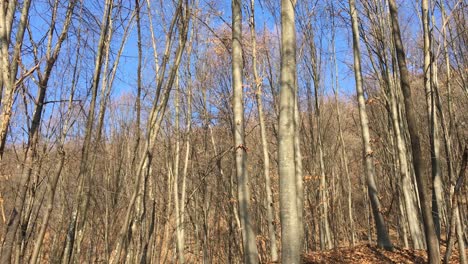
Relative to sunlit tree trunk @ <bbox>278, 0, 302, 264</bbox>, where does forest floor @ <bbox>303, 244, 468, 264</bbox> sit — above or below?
below

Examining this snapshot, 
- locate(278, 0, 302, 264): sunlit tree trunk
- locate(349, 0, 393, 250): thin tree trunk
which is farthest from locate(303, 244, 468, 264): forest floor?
locate(278, 0, 302, 264): sunlit tree trunk

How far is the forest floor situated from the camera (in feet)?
24.0

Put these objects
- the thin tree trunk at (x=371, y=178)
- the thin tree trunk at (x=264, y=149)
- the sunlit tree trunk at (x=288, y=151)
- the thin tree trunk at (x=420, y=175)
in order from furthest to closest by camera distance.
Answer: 1. the thin tree trunk at (x=264, y=149)
2. the thin tree trunk at (x=371, y=178)
3. the thin tree trunk at (x=420, y=175)
4. the sunlit tree trunk at (x=288, y=151)

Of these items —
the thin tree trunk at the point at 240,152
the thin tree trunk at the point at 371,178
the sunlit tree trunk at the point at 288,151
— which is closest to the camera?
the sunlit tree trunk at the point at 288,151

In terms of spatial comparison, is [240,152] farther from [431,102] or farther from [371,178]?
[431,102]

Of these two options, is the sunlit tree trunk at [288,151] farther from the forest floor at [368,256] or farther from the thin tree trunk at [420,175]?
the forest floor at [368,256]

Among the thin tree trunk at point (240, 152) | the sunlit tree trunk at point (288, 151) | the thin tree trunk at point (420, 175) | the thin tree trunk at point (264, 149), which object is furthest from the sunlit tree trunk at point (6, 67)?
the thin tree trunk at point (264, 149)

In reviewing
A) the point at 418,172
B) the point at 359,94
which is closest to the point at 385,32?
the point at 359,94

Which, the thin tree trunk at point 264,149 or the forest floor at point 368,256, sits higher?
the thin tree trunk at point 264,149

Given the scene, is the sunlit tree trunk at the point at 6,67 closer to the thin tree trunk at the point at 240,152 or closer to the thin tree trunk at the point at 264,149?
the thin tree trunk at the point at 240,152

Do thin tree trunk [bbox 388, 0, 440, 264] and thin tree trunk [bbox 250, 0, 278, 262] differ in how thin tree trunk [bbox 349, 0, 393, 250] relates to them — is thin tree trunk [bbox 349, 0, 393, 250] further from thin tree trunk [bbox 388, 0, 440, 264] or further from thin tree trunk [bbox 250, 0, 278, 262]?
thin tree trunk [bbox 250, 0, 278, 262]

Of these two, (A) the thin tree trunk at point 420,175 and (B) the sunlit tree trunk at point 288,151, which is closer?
(B) the sunlit tree trunk at point 288,151

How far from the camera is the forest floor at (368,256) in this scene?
7.32m

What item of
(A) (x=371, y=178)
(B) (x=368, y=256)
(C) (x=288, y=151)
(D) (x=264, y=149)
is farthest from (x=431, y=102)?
(C) (x=288, y=151)
